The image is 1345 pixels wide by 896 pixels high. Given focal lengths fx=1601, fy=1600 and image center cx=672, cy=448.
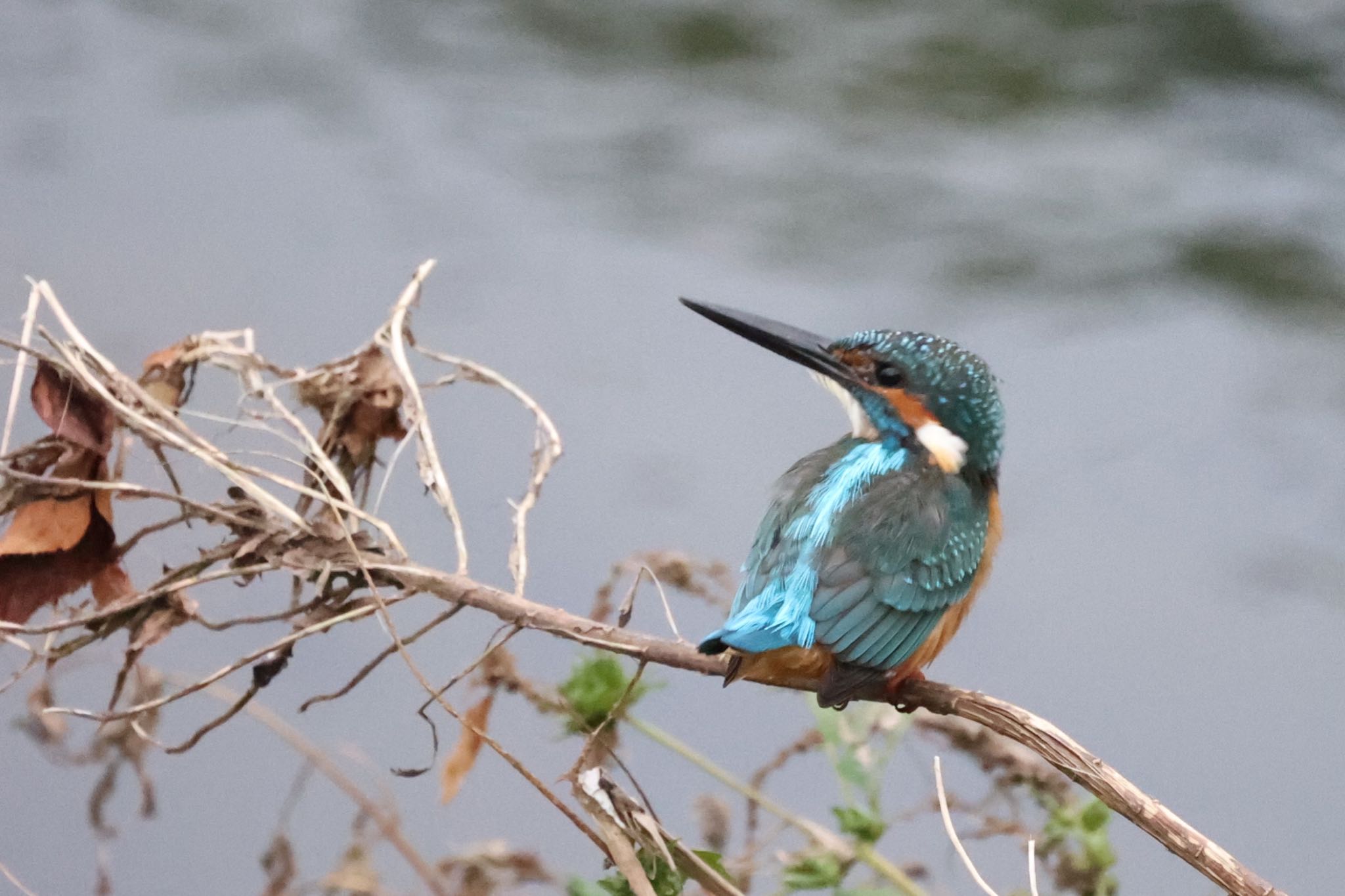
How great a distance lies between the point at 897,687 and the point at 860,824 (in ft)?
0.72

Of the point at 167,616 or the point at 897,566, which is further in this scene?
the point at 897,566

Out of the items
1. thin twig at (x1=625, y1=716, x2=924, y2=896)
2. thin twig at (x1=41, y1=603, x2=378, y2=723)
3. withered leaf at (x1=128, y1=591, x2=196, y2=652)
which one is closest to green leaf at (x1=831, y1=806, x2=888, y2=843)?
thin twig at (x1=625, y1=716, x2=924, y2=896)

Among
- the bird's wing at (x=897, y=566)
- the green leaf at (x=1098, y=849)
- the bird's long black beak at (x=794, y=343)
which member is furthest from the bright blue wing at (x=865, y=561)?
the green leaf at (x=1098, y=849)

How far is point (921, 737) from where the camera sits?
2.15m

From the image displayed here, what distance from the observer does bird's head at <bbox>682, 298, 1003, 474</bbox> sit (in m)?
1.95

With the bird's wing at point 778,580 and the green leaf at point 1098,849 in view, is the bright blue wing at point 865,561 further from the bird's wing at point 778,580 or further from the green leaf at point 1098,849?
the green leaf at point 1098,849

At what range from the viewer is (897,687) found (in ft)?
5.75

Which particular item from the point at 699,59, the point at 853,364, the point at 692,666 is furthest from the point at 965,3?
the point at 692,666

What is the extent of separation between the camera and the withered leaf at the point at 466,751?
6.16 feet

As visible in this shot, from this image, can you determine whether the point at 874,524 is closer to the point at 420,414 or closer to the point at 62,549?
the point at 420,414

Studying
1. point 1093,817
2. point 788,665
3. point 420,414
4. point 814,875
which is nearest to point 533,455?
point 420,414

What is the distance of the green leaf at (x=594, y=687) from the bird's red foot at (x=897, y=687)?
0.28 metres

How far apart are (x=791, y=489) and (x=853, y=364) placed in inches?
8.5

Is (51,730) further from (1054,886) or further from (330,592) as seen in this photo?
(1054,886)
